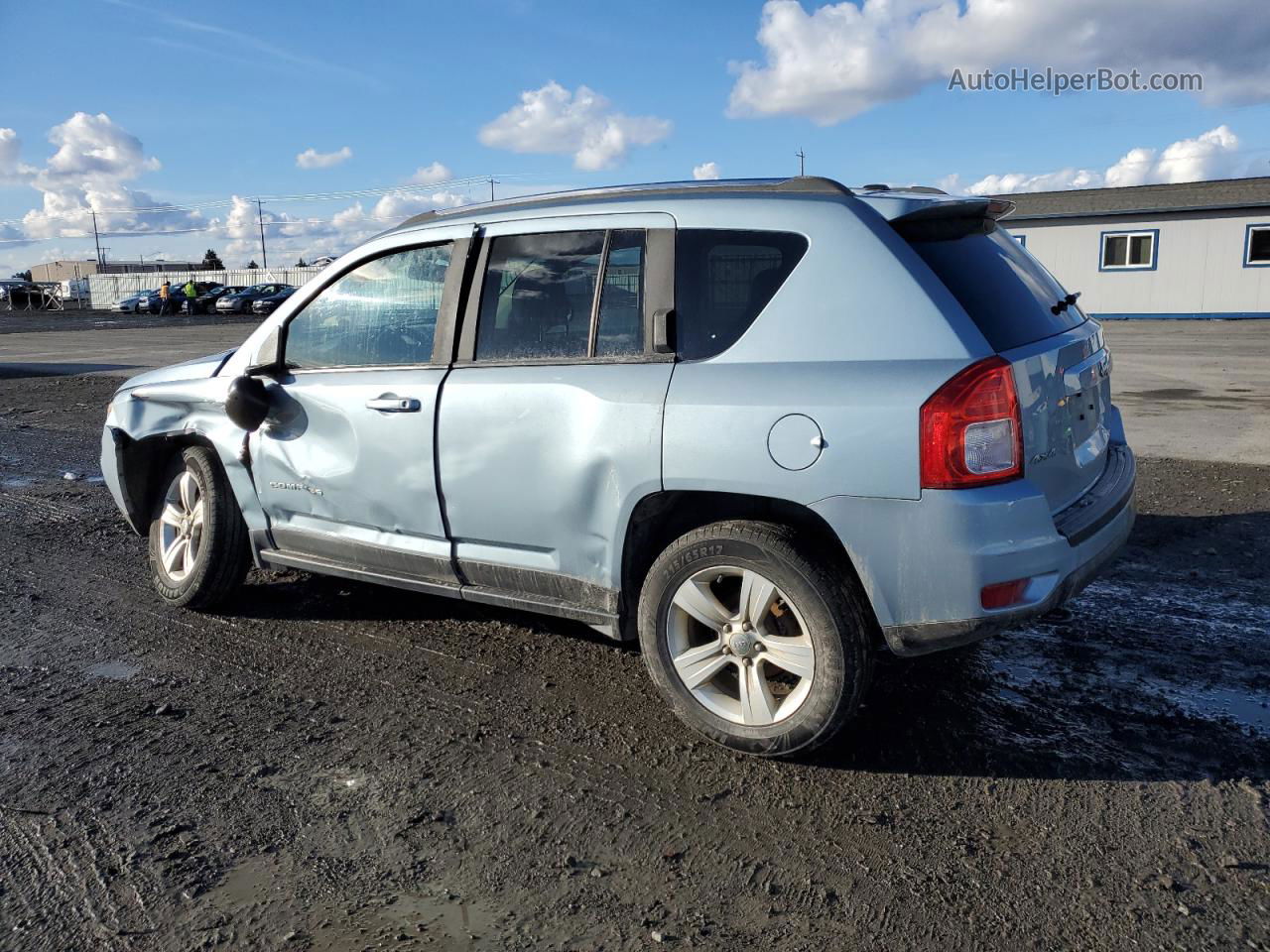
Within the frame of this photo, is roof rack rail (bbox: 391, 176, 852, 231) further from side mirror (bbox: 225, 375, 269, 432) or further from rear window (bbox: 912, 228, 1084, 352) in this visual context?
side mirror (bbox: 225, 375, 269, 432)

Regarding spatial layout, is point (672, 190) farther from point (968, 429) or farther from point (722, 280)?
point (968, 429)

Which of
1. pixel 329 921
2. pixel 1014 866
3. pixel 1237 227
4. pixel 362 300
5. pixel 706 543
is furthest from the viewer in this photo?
pixel 1237 227

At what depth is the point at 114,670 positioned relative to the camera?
430 cm

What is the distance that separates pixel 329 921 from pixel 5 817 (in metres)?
1.25

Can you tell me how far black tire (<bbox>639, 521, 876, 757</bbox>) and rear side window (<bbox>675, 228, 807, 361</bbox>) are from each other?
0.64m

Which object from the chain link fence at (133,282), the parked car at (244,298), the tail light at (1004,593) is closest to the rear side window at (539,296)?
the tail light at (1004,593)

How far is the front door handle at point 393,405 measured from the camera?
4.06 m

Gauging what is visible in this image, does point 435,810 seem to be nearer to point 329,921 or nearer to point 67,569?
point 329,921

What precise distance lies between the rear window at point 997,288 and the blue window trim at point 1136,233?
2991 cm

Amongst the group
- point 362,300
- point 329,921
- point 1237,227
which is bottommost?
point 329,921

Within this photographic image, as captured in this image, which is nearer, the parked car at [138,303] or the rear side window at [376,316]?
the rear side window at [376,316]

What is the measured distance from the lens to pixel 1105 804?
3107 millimetres

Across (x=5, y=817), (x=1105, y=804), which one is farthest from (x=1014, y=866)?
(x=5, y=817)

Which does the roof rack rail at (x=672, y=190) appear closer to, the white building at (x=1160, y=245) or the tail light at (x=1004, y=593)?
the tail light at (x=1004, y=593)
